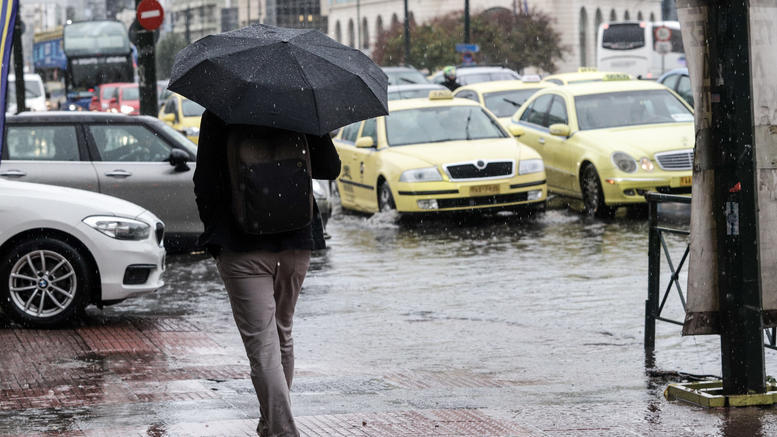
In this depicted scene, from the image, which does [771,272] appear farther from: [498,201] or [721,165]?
[498,201]

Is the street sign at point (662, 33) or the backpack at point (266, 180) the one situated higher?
the street sign at point (662, 33)

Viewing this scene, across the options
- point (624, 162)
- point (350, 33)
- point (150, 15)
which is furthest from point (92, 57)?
point (350, 33)

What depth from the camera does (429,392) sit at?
716cm

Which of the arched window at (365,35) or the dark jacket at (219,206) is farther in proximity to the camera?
the arched window at (365,35)

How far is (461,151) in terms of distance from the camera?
1692 centimetres

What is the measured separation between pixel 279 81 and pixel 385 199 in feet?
39.0

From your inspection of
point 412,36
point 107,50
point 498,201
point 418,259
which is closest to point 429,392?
point 418,259

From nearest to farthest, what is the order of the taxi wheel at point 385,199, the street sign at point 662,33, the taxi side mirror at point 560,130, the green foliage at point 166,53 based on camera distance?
the taxi wheel at point 385,199 < the taxi side mirror at point 560,130 < the street sign at point 662,33 < the green foliage at point 166,53

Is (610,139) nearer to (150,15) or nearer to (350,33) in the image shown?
(150,15)

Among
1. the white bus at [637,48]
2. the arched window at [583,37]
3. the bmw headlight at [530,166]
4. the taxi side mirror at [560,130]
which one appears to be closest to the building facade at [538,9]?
the arched window at [583,37]

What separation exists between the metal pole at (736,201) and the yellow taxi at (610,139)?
32.2 ft

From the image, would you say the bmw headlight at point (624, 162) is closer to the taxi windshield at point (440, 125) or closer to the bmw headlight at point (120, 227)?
the taxi windshield at point (440, 125)

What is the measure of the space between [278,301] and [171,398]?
1460 mm

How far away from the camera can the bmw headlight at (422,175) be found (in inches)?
652
